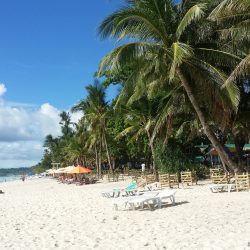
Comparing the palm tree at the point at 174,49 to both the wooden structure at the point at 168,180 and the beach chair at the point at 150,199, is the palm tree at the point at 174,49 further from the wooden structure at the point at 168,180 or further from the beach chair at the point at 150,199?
the wooden structure at the point at 168,180

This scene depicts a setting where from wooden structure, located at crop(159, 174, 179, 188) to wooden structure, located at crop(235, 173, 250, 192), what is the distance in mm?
4910

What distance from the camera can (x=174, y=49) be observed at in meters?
14.3

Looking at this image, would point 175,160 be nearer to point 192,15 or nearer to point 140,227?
point 192,15

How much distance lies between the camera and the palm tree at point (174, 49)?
50.2 feet

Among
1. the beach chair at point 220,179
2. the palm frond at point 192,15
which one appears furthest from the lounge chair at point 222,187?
the palm frond at point 192,15

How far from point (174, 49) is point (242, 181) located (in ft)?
18.8

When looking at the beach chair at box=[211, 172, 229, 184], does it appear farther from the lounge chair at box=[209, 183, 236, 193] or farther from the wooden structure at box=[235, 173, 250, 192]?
the wooden structure at box=[235, 173, 250, 192]

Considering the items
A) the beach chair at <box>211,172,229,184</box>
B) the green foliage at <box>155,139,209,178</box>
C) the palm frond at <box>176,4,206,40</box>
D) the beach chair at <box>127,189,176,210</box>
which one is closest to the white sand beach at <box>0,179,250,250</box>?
the beach chair at <box>127,189,176,210</box>

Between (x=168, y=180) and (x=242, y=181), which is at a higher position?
→ (x=168, y=180)

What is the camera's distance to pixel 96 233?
31.0ft

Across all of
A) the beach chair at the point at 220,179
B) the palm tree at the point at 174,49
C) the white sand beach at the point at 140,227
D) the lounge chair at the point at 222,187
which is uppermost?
the palm tree at the point at 174,49

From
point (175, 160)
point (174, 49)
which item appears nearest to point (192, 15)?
point (174, 49)

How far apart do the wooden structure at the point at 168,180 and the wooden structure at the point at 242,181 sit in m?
4.91

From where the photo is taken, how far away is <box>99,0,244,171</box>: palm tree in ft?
50.2
